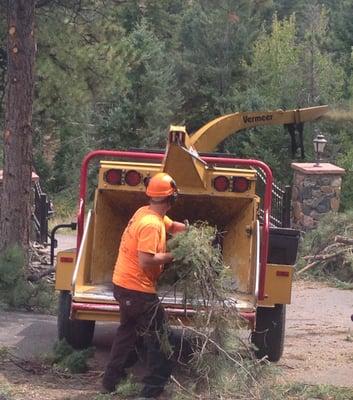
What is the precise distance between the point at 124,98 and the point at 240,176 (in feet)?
73.0

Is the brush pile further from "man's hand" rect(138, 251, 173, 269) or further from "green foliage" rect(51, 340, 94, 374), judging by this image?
"green foliage" rect(51, 340, 94, 374)

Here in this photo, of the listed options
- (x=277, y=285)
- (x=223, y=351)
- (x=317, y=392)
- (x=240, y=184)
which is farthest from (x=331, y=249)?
(x=223, y=351)

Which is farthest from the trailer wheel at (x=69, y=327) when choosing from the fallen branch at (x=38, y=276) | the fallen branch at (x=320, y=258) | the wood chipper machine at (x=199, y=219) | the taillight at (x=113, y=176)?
the fallen branch at (x=320, y=258)

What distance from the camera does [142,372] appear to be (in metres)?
7.30

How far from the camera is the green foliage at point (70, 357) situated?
7.18 meters

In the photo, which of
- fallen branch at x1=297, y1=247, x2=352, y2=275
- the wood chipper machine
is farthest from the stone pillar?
the wood chipper machine

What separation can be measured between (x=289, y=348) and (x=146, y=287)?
2.96 metres

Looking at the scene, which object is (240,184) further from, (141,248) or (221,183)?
(141,248)

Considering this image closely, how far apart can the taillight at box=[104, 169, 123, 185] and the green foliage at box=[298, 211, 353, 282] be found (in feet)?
21.0

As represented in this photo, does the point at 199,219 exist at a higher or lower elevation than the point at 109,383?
higher

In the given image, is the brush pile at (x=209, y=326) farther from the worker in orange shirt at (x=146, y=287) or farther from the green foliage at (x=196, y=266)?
the worker in orange shirt at (x=146, y=287)

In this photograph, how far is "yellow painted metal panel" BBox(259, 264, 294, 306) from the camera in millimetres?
7621

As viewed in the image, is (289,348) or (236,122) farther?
(236,122)

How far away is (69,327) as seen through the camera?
7.89 metres
